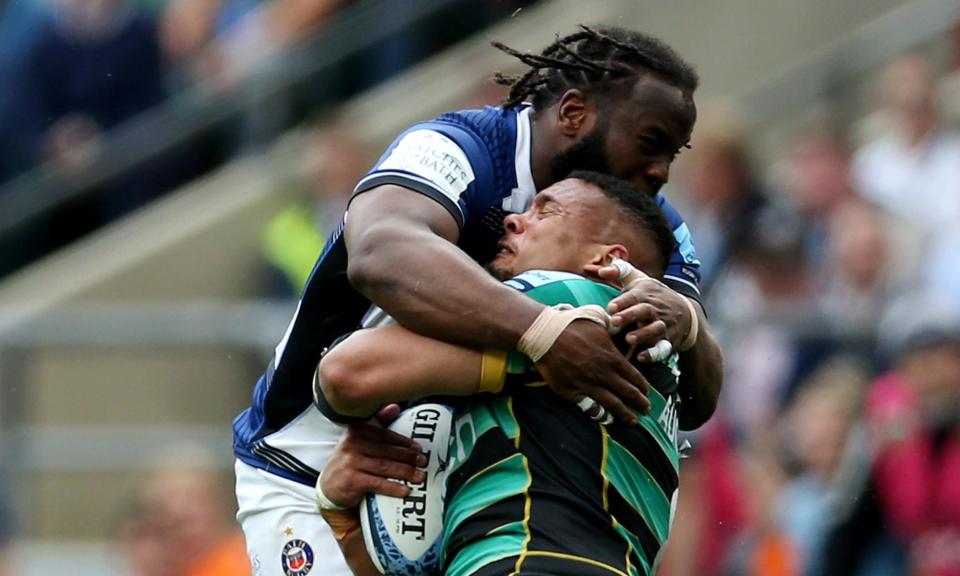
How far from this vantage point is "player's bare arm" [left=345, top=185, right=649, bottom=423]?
4.34 metres

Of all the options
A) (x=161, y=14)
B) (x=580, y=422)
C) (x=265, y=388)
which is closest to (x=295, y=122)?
(x=161, y=14)

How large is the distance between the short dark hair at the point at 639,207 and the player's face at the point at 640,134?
126 mm

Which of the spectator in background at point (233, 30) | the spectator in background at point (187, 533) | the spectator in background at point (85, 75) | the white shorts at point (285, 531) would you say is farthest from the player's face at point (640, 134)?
the spectator in background at point (233, 30)

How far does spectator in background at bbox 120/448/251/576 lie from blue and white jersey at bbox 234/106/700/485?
336cm

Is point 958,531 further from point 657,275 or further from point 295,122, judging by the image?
point 295,122

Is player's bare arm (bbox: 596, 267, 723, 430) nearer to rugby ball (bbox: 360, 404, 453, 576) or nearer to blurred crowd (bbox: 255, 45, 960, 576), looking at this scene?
rugby ball (bbox: 360, 404, 453, 576)

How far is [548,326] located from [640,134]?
655 mm

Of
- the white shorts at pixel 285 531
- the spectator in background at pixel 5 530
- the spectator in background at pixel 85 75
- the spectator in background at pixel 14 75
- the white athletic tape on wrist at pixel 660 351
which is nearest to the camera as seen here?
the white athletic tape on wrist at pixel 660 351

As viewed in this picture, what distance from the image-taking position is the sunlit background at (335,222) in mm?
8609

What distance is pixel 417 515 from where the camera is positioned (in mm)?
4594

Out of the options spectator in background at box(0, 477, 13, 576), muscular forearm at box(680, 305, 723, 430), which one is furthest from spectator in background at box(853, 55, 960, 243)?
muscular forearm at box(680, 305, 723, 430)

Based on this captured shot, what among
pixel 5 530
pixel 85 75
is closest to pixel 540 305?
pixel 5 530

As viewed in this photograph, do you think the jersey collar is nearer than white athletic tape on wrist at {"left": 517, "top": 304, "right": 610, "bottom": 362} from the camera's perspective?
No

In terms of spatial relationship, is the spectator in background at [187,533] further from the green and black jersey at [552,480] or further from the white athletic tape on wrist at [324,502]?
the green and black jersey at [552,480]
